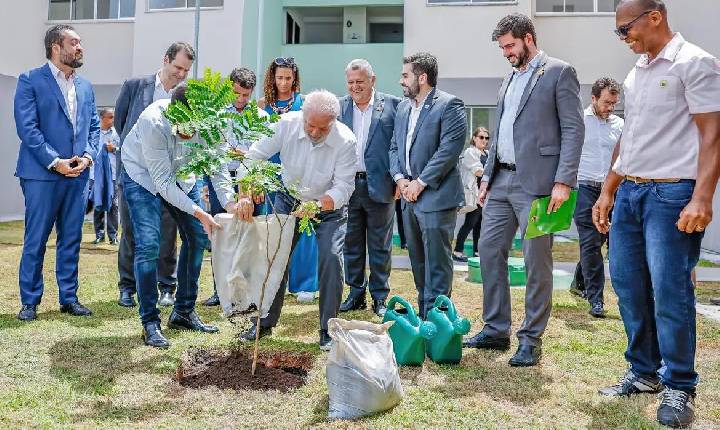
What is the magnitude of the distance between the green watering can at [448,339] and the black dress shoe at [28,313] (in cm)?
281

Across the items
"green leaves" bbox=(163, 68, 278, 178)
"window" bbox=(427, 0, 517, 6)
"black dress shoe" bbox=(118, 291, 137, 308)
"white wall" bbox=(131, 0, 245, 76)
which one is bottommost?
"black dress shoe" bbox=(118, 291, 137, 308)

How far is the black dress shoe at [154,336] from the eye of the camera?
401 centimetres

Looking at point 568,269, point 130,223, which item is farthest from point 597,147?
point 130,223

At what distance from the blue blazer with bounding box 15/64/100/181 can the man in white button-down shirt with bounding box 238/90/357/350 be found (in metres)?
1.77

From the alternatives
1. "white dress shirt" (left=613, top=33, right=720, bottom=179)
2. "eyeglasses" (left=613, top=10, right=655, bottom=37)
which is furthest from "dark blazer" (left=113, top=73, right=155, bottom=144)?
"white dress shirt" (left=613, top=33, right=720, bottom=179)

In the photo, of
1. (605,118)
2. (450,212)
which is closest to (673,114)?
(450,212)

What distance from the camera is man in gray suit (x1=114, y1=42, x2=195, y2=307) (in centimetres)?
A: 514

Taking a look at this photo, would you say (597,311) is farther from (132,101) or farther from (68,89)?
(68,89)

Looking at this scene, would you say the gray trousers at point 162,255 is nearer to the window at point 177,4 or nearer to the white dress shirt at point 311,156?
the white dress shirt at point 311,156

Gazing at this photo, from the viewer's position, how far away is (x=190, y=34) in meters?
15.5

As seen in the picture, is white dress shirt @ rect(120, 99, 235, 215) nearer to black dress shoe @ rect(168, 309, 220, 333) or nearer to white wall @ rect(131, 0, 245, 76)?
black dress shoe @ rect(168, 309, 220, 333)

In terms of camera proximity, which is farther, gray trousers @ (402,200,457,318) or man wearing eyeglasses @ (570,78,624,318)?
man wearing eyeglasses @ (570,78,624,318)

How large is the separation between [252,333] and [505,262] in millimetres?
1674

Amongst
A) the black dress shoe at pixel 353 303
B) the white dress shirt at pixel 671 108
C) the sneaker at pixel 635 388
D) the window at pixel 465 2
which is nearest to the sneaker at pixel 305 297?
the black dress shoe at pixel 353 303
